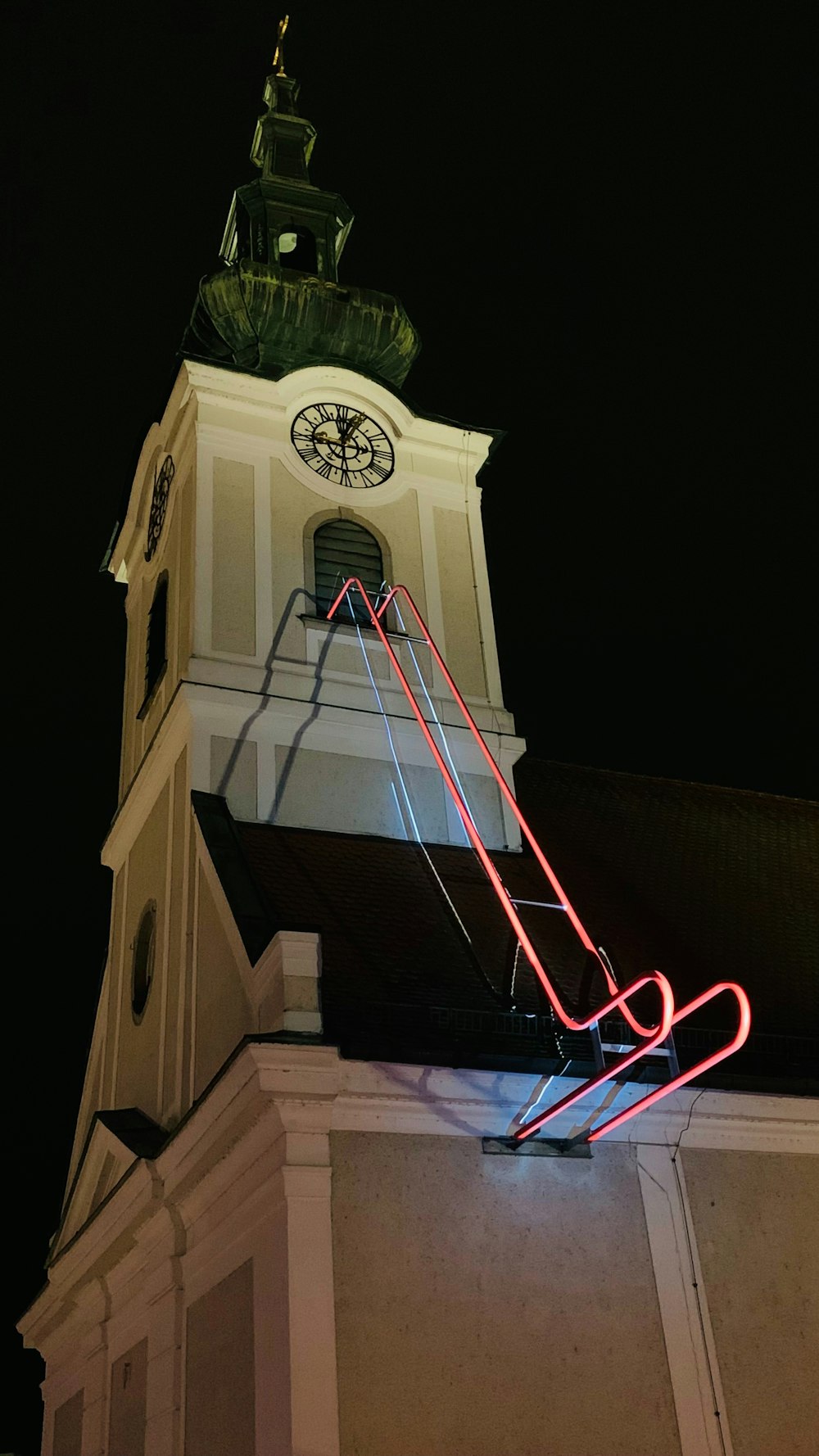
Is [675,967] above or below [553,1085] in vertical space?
above

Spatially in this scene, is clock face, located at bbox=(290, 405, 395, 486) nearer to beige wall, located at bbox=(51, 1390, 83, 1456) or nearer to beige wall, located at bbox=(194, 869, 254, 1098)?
beige wall, located at bbox=(194, 869, 254, 1098)

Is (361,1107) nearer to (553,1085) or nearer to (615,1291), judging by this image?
(553,1085)

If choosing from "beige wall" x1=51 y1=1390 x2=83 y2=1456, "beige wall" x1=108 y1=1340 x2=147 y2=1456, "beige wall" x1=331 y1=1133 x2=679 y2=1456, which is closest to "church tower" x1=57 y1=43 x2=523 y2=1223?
"beige wall" x1=108 y1=1340 x2=147 y2=1456

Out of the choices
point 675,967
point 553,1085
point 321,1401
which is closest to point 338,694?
point 675,967

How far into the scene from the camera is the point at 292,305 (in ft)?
55.0

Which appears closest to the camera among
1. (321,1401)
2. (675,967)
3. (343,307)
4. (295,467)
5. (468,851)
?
(321,1401)

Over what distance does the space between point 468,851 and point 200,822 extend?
256 cm

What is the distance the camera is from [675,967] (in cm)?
1188

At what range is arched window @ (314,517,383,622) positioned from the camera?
14.5 metres

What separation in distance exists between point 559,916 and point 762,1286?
3595mm

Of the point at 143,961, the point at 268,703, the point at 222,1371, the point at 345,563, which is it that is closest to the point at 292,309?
the point at 345,563

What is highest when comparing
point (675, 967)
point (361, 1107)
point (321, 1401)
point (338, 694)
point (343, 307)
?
point (343, 307)

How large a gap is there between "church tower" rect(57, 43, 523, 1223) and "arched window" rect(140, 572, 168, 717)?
1.3 inches

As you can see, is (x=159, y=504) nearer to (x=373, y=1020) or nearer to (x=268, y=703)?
(x=268, y=703)
